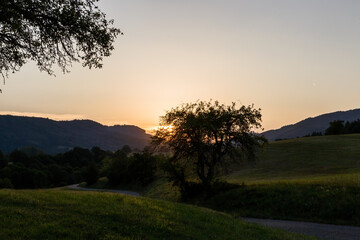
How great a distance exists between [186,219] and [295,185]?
66.5 ft

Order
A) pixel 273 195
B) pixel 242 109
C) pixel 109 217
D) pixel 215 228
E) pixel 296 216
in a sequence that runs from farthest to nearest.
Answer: pixel 242 109 → pixel 273 195 → pixel 296 216 → pixel 215 228 → pixel 109 217

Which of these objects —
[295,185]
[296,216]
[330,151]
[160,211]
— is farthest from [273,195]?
[330,151]

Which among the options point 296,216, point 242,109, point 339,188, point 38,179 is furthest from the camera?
point 38,179

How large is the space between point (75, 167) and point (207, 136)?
5754 inches

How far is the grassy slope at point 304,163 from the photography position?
45.5 meters

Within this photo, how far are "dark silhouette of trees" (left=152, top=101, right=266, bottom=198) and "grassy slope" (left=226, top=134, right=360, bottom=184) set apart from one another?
6868mm

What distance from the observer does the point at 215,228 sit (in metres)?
14.1

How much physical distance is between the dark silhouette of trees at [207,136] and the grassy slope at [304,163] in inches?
270

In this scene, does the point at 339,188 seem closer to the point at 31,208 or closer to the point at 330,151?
the point at 31,208

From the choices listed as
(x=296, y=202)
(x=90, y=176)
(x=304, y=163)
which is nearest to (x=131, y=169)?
(x=90, y=176)

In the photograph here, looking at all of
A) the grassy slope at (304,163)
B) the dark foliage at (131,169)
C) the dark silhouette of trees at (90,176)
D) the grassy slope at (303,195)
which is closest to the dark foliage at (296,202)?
the grassy slope at (303,195)

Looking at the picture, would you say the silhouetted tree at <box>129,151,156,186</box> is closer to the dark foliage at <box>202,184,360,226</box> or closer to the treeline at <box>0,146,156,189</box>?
the treeline at <box>0,146,156,189</box>

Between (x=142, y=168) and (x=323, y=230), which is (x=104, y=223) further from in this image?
(x=142, y=168)

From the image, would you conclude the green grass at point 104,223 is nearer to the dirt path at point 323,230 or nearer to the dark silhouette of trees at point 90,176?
the dirt path at point 323,230
